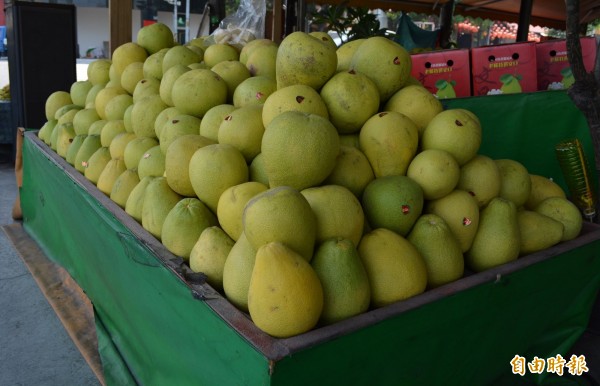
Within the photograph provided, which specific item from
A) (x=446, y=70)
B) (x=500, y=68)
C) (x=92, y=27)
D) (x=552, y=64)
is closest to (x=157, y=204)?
(x=446, y=70)

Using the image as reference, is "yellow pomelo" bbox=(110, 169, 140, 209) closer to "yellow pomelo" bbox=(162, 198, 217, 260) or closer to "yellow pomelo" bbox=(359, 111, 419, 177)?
"yellow pomelo" bbox=(162, 198, 217, 260)

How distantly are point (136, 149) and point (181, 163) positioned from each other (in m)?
0.56

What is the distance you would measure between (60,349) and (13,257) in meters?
1.35

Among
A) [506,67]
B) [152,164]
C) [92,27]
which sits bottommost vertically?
[152,164]

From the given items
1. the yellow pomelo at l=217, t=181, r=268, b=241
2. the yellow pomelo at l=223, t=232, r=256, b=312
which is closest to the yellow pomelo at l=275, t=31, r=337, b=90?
the yellow pomelo at l=217, t=181, r=268, b=241

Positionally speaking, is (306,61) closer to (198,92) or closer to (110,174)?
(198,92)

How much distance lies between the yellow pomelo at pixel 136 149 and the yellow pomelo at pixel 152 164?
0.12 metres

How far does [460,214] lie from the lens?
1.43 m

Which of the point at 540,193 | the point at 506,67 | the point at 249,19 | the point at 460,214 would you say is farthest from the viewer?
the point at 249,19

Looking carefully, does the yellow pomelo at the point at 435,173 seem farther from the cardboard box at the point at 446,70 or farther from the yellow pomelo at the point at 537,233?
the cardboard box at the point at 446,70

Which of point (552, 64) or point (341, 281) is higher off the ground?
point (552, 64)

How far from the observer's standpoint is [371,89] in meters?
1.61

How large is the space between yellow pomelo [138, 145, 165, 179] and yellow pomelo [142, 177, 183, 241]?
0.16m

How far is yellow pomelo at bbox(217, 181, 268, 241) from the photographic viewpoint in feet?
4.40
